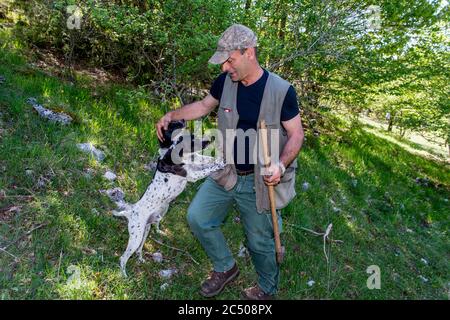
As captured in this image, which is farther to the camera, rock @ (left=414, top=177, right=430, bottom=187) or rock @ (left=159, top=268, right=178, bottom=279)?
rock @ (left=414, top=177, right=430, bottom=187)

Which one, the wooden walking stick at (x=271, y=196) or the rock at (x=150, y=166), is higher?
the wooden walking stick at (x=271, y=196)

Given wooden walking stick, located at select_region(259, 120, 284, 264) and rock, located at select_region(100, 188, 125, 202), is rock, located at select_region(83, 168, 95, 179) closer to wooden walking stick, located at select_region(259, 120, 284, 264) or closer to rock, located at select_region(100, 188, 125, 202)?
rock, located at select_region(100, 188, 125, 202)

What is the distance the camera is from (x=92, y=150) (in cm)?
513

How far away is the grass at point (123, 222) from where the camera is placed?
148 inches

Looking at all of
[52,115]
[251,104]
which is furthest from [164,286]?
[52,115]

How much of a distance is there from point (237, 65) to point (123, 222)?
2.25m

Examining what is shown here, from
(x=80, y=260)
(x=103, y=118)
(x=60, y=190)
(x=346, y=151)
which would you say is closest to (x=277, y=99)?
(x=80, y=260)

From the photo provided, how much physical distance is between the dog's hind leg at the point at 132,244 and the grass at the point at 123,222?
13 centimetres

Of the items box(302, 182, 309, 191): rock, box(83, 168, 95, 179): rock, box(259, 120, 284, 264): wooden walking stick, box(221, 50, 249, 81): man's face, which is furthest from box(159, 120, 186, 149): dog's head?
box(302, 182, 309, 191): rock

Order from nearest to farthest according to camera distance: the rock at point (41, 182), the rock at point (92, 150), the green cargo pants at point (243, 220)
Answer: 1. the green cargo pants at point (243, 220)
2. the rock at point (41, 182)
3. the rock at point (92, 150)

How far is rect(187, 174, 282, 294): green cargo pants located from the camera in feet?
11.6

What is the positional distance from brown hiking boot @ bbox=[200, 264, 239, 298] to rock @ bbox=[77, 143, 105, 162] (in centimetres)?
223

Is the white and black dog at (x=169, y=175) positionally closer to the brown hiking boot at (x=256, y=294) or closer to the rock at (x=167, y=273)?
the rock at (x=167, y=273)

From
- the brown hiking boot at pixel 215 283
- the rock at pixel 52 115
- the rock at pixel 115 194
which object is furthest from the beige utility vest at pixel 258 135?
the rock at pixel 52 115
